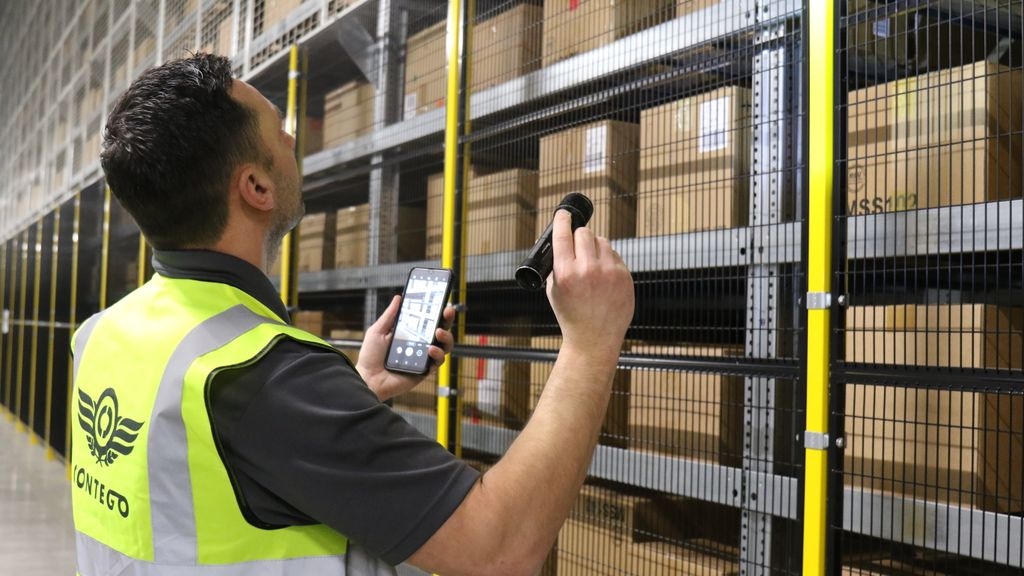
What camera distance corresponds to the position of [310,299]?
18.7ft

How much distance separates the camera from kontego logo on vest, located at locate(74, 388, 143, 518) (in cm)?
112

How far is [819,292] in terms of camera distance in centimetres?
185

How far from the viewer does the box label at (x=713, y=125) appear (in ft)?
7.96

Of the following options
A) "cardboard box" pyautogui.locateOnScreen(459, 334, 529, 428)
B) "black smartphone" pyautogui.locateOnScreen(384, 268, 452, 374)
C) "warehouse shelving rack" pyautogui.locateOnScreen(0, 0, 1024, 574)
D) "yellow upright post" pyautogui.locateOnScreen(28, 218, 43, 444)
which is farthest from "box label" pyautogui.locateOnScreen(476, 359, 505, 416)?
"yellow upright post" pyautogui.locateOnScreen(28, 218, 43, 444)

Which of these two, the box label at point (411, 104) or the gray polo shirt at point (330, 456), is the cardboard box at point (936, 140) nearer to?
the gray polo shirt at point (330, 456)

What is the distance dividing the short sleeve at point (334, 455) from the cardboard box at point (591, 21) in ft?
6.33

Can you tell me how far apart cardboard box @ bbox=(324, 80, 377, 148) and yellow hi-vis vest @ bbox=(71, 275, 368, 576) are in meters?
3.25

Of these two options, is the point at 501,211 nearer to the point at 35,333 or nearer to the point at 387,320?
the point at 387,320

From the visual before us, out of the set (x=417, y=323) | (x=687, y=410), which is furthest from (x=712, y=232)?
(x=417, y=323)

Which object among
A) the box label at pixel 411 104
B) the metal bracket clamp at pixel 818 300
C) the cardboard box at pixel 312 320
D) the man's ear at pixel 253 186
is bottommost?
the cardboard box at pixel 312 320

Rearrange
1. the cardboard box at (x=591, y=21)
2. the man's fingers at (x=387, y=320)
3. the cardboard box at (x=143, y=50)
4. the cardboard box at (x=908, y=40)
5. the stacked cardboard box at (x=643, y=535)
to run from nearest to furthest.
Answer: the man's fingers at (x=387, y=320) < the cardboard box at (x=908, y=40) < the stacked cardboard box at (x=643, y=535) < the cardboard box at (x=591, y=21) < the cardboard box at (x=143, y=50)

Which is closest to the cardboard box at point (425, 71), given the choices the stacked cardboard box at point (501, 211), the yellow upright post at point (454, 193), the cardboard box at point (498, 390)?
the yellow upright post at point (454, 193)

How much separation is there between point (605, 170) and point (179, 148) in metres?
1.82

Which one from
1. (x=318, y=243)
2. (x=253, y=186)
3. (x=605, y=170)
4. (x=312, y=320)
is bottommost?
(x=312, y=320)
